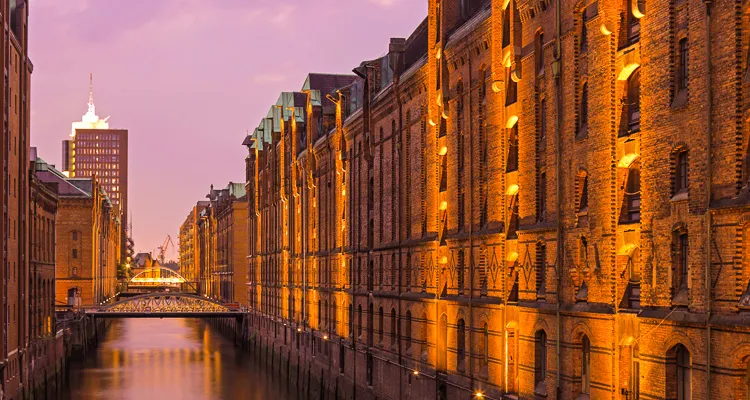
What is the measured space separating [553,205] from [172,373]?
6453 centimetres

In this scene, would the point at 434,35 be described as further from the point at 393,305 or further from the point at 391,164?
the point at 393,305

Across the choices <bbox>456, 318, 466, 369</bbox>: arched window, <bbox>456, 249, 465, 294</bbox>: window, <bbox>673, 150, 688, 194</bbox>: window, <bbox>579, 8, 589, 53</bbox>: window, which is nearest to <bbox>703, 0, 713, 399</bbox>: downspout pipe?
<bbox>673, 150, 688, 194</bbox>: window

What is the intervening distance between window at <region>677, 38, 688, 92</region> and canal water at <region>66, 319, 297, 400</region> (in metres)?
47.6

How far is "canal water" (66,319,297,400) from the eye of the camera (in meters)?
74.9

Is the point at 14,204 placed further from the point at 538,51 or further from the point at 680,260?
the point at 680,260

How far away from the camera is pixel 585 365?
29.6m

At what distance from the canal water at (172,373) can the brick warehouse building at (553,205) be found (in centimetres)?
1754

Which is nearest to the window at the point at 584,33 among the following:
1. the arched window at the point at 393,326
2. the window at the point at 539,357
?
the window at the point at 539,357

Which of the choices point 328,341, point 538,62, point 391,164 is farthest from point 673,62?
point 328,341

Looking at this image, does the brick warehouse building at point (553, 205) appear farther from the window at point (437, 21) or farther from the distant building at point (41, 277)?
the distant building at point (41, 277)

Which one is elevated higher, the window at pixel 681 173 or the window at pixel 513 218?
the window at pixel 681 173

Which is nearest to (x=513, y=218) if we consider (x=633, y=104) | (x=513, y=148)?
(x=513, y=148)

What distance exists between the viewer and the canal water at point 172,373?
7494 cm

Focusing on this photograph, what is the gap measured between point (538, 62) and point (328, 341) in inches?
1387
